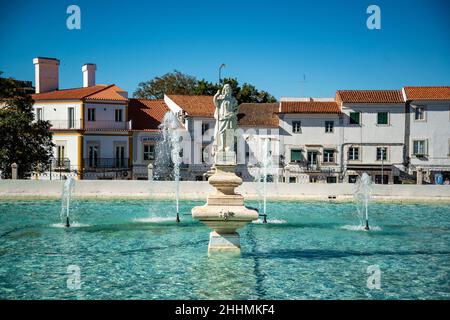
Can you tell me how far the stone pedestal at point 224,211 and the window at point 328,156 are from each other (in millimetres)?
37777

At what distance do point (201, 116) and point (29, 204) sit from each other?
2378 centimetres

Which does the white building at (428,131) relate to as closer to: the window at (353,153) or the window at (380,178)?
the window at (380,178)

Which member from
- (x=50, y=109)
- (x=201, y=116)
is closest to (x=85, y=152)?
(x=50, y=109)

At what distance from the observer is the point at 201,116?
52.2 meters

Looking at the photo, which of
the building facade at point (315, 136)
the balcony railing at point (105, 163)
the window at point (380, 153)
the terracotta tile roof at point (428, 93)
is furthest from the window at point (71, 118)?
the terracotta tile roof at point (428, 93)

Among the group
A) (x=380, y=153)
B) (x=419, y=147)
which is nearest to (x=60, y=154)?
(x=380, y=153)

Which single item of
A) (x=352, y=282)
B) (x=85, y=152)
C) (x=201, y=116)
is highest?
(x=201, y=116)

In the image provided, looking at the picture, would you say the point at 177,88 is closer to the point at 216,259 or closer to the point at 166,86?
the point at 166,86

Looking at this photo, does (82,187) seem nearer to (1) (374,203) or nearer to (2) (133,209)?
(2) (133,209)

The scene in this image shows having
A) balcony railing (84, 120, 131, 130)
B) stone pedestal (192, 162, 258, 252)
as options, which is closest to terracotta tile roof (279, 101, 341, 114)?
balcony railing (84, 120, 131, 130)

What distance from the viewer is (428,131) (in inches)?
2047

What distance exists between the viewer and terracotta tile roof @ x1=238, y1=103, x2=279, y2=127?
173 feet

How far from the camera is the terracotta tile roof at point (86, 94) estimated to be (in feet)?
161
